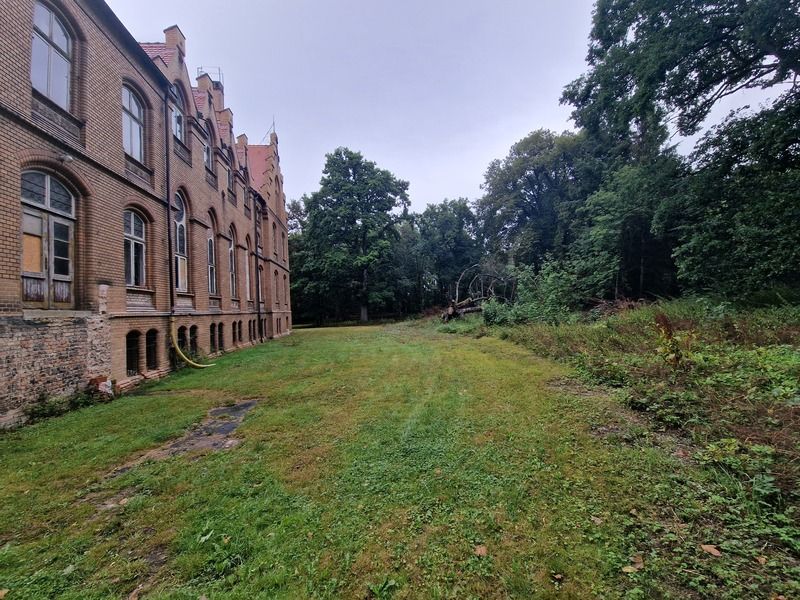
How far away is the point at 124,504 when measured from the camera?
3.15 m

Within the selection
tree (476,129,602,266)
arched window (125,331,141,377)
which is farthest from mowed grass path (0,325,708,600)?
tree (476,129,602,266)

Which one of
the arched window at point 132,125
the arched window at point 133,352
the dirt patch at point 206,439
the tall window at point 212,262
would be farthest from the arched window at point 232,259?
the dirt patch at point 206,439

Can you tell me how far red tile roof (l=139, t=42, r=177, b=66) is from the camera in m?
11.2

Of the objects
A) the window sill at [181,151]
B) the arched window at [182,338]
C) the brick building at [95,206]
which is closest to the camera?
the brick building at [95,206]

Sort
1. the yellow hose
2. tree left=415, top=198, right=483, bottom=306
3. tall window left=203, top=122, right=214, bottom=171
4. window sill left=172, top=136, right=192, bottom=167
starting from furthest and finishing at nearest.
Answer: tree left=415, top=198, right=483, bottom=306, tall window left=203, top=122, right=214, bottom=171, window sill left=172, top=136, right=192, bottom=167, the yellow hose

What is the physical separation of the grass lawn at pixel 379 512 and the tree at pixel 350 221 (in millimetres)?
32682

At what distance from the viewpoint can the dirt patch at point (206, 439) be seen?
4.17 m

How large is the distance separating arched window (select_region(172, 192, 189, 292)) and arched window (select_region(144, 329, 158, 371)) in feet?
6.31

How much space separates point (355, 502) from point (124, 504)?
215 cm

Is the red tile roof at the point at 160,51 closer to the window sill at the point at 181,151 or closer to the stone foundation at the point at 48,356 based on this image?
the window sill at the point at 181,151

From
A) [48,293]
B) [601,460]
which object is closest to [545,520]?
[601,460]

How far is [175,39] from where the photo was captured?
11.6 meters

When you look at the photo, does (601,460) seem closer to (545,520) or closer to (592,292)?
(545,520)

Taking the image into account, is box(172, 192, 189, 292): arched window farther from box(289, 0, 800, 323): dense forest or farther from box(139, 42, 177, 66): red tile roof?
box(289, 0, 800, 323): dense forest
